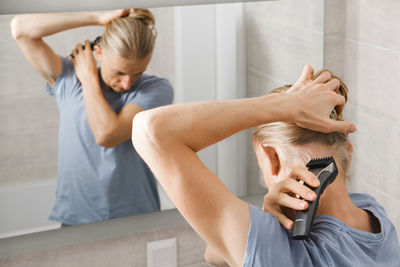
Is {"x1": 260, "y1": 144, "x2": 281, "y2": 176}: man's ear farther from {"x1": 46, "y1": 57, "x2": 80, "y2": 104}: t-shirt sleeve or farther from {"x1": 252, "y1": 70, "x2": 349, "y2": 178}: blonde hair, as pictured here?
{"x1": 46, "y1": 57, "x2": 80, "y2": 104}: t-shirt sleeve

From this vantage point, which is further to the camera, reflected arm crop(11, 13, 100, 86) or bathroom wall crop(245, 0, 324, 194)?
bathroom wall crop(245, 0, 324, 194)

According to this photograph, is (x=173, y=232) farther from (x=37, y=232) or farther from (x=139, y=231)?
(x=37, y=232)

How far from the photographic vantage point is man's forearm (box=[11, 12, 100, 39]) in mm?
1105

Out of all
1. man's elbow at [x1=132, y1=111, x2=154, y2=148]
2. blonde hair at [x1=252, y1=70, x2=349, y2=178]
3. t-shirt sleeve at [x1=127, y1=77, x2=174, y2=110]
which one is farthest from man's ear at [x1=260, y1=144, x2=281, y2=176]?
t-shirt sleeve at [x1=127, y1=77, x2=174, y2=110]

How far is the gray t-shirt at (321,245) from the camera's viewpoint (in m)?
0.71

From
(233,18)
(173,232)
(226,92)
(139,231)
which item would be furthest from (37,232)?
(233,18)

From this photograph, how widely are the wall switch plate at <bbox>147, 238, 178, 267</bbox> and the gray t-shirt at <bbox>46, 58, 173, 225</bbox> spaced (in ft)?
0.42

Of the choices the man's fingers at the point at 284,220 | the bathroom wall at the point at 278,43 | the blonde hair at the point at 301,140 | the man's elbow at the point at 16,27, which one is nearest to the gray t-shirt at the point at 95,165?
the man's elbow at the point at 16,27

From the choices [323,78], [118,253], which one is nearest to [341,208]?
[323,78]

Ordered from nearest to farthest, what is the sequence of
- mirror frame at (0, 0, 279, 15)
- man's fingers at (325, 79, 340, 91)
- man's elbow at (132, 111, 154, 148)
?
man's elbow at (132, 111, 154, 148), man's fingers at (325, 79, 340, 91), mirror frame at (0, 0, 279, 15)

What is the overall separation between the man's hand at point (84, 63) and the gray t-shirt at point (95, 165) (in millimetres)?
13

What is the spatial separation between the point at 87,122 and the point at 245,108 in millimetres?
570

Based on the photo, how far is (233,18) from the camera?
51.8 inches

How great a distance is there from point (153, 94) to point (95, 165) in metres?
0.21
